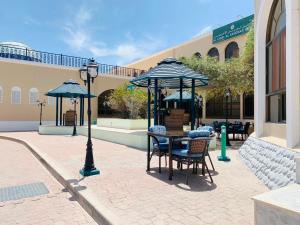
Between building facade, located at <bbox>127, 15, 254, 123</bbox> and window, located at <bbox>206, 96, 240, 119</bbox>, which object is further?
window, located at <bbox>206, 96, 240, 119</bbox>

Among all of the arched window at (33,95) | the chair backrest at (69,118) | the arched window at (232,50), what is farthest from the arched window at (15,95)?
the arched window at (232,50)

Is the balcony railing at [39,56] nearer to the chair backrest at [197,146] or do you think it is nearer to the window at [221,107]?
the window at [221,107]

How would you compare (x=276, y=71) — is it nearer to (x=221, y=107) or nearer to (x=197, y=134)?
(x=197, y=134)

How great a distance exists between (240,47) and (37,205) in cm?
2013

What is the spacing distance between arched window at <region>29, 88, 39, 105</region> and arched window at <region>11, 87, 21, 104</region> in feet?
2.70

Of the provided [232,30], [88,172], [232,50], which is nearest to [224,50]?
[232,50]

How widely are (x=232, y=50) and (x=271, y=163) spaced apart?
60.4 ft

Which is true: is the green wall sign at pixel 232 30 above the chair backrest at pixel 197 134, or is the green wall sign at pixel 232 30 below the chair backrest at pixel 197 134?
above

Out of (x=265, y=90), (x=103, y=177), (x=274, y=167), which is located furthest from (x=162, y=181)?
(x=265, y=90)

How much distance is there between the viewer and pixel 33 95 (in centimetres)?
2194

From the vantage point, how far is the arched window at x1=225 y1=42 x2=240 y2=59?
2188cm

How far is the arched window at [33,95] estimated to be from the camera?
21.8m

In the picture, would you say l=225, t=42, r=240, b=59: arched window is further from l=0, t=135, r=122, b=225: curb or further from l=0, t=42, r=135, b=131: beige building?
l=0, t=135, r=122, b=225: curb

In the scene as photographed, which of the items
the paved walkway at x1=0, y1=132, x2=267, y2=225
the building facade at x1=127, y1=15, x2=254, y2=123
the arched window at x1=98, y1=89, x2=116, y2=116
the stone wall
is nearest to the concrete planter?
the building facade at x1=127, y1=15, x2=254, y2=123
